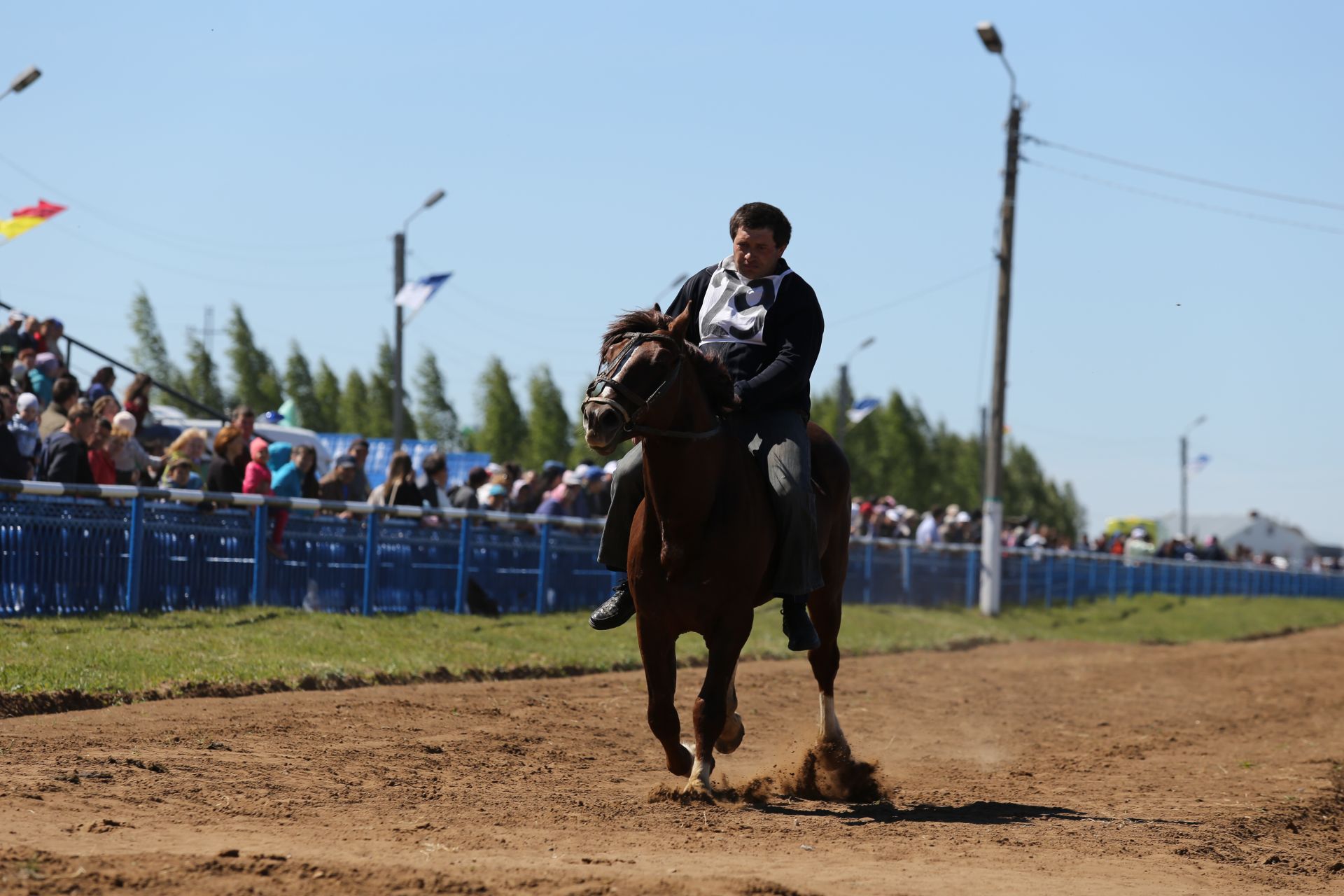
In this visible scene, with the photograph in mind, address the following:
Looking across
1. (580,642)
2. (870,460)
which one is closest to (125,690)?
(580,642)

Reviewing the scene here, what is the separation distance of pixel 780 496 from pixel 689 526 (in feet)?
1.95

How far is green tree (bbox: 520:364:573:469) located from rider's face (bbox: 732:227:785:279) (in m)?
56.1

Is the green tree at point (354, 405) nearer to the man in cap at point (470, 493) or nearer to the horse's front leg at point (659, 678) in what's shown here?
the man in cap at point (470, 493)

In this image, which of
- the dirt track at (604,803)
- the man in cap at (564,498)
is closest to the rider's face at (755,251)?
the dirt track at (604,803)

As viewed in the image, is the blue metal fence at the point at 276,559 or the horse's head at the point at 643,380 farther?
the blue metal fence at the point at 276,559

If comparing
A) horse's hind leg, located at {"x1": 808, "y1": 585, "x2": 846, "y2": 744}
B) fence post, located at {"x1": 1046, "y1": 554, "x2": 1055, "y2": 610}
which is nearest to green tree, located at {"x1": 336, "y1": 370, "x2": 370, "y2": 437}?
fence post, located at {"x1": 1046, "y1": 554, "x2": 1055, "y2": 610}

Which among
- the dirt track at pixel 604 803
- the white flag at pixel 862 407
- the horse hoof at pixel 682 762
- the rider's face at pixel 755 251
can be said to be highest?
the white flag at pixel 862 407

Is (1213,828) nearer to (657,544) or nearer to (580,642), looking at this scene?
(657,544)

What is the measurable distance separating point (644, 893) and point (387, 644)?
30.8 ft

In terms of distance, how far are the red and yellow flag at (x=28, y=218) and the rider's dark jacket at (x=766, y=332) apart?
61.6ft

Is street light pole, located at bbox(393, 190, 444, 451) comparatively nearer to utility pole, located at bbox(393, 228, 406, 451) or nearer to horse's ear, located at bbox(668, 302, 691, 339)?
utility pole, located at bbox(393, 228, 406, 451)

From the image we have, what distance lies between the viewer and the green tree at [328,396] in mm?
65438

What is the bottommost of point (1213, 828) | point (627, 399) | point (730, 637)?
point (1213, 828)

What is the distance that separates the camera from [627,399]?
734cm
